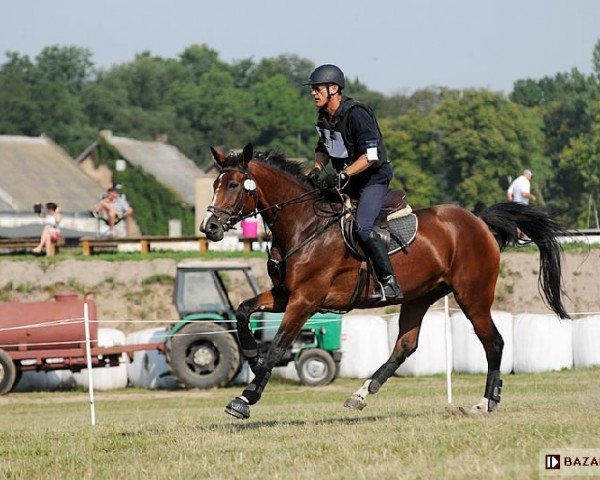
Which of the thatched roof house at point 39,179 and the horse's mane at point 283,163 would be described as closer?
the horse's mane at point 283,163

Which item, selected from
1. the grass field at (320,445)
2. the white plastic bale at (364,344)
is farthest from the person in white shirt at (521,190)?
the grass field at (320,445)

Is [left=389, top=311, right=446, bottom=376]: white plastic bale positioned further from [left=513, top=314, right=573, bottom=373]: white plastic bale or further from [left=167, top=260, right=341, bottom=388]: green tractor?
[left=167, top=260, right=341, bottom=388]: green tractor

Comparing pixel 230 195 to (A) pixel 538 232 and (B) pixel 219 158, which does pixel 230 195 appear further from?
(A) pixel 538 232

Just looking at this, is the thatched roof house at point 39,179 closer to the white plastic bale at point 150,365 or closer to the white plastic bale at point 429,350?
the white plastic bale at point 150,365

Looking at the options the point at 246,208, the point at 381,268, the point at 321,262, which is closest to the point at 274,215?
the point at 246,208

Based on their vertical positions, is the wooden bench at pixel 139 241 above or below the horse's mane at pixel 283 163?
below

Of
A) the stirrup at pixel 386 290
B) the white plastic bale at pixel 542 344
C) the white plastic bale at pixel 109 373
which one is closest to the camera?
the stirrup at pixel 386 290

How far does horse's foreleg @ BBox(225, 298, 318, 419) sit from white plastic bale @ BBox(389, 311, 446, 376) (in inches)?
553

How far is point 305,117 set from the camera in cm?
15212

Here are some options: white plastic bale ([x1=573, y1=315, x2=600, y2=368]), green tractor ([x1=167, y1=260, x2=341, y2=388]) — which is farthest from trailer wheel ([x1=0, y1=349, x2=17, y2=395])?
white plastic bale ([x1=573, y1=315, x2=600, y2=368])

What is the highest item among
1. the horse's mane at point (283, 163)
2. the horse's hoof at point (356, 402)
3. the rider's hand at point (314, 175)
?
the horse's mane at point (283, 163)

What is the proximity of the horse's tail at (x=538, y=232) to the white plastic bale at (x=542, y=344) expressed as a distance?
1120 cm

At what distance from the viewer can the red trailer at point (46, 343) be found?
25.3 m

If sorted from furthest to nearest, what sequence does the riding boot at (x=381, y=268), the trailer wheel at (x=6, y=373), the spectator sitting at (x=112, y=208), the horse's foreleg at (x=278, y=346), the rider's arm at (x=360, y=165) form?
the spectator sitting at (x=112, y=208) < the trailer wheel at (x=6, y=373) < the riding boot at (x=381, y=268) < the rider's arm at (x=360, y=165) < the horse's foreleg at (x=278, y=346)
